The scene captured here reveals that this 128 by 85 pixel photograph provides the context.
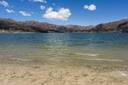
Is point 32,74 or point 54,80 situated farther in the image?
point 32,74

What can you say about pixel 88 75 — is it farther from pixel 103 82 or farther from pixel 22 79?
pixel 22 79

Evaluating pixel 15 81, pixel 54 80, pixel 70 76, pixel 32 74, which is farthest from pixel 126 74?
pixel 15 81

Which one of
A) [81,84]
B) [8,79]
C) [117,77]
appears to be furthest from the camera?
[117,77]

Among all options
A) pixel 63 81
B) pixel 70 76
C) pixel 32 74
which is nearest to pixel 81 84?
pixel 63 81

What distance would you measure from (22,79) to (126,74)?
5.34 metres

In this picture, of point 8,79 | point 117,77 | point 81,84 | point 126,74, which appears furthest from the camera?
point 126,74

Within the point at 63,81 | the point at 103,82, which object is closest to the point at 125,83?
the point at 103,82

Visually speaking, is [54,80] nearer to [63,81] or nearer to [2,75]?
[63,81]

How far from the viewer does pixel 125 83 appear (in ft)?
34.1

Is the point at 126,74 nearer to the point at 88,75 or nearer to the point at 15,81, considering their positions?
the point at 88,75

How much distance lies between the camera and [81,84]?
10180mm

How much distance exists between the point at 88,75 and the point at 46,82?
8.57ft

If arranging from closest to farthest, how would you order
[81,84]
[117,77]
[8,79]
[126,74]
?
[81,84]
[8,79]
[117,77]
[126,74]

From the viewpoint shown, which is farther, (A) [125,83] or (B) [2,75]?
(B) [2,75]
